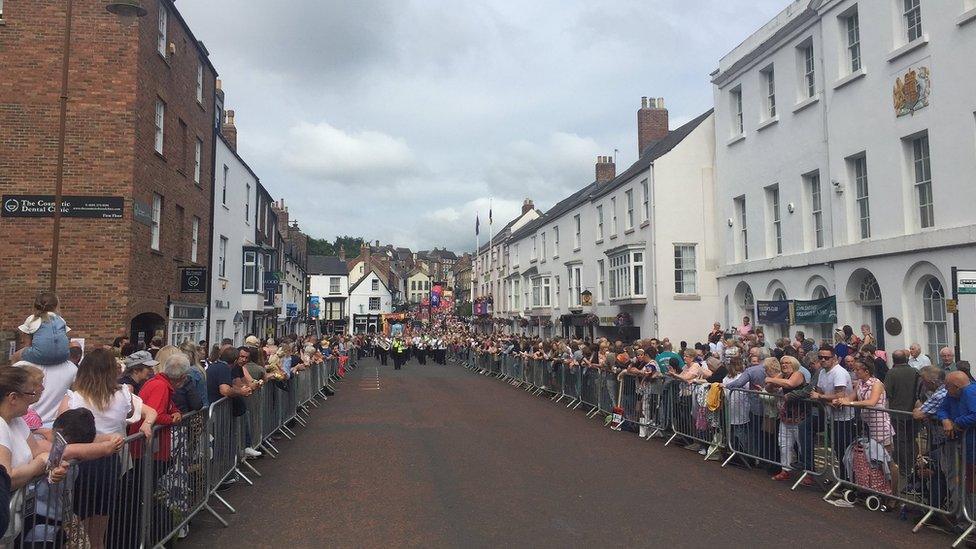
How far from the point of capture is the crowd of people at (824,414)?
22.6ft

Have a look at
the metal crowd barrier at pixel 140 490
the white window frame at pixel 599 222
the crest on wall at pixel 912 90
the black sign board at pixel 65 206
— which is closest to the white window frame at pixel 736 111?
the crest on wall at pixel 912 90

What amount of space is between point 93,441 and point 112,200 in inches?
528

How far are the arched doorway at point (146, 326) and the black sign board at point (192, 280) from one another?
5.95 ft

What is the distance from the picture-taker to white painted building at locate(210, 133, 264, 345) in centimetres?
2492

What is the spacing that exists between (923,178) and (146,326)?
20.0 metres

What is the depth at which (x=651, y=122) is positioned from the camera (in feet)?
119

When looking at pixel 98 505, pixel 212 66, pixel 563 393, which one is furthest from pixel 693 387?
pixel 212 66

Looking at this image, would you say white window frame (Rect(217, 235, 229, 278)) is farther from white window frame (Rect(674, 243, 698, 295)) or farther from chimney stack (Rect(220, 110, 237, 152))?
white window frame (Rect(674, 243, 698, 295))

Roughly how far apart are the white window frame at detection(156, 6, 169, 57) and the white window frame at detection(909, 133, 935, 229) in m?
19.4

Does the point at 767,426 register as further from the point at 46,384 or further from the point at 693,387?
the point at 46,384

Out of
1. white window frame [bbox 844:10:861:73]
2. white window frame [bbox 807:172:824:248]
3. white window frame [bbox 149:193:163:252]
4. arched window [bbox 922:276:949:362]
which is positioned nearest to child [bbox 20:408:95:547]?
white window frame [bbox 149:193:163:252]

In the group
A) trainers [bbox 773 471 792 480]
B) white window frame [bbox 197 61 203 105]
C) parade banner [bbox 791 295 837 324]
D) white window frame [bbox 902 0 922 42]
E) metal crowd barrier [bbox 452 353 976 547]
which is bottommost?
trainers [bbox 773 471 792 480]

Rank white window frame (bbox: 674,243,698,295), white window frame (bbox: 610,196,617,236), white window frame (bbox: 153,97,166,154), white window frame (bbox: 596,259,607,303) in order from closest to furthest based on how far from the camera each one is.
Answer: white window frame (bbox: 153,97,166,154) → white window frame (bbox: 674,243,698,295) → white window frame (bbox: 610,196,617,236) → white window frame (bbox: 596,259,607,303)

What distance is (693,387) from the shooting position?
11.3m
